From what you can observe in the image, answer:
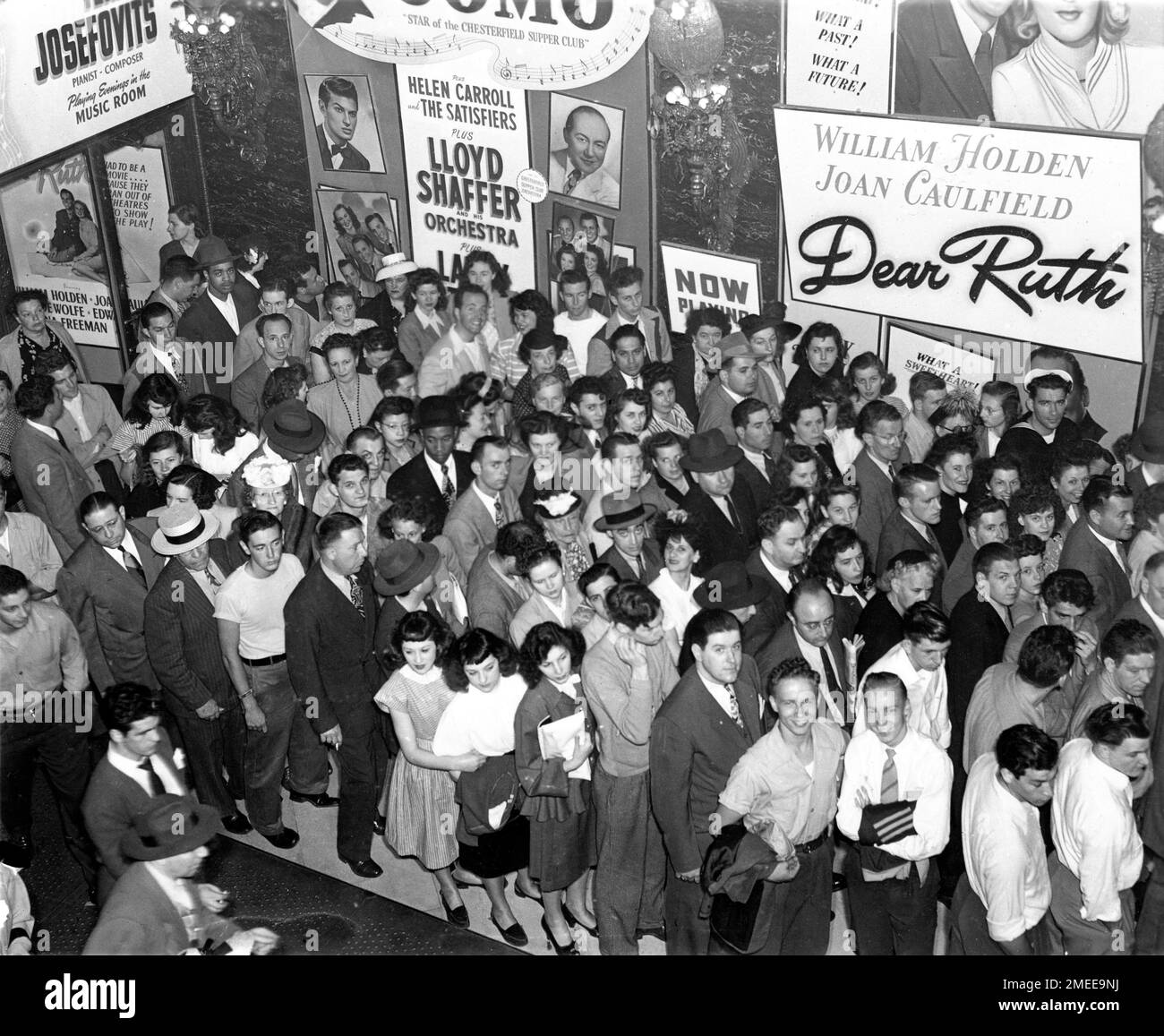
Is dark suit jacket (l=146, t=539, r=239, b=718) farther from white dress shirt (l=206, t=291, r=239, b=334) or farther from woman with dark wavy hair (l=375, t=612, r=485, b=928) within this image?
white dress shirt (l=206, t=291, r=239, b=334)

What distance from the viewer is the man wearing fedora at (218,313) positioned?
9.43 m

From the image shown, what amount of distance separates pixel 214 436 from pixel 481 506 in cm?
155

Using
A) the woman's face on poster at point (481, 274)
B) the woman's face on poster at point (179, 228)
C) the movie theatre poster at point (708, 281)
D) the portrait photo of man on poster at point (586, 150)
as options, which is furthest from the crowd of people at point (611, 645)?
the woman's face on poster at point (179, 228)

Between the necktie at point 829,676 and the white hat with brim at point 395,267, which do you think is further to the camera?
the white hat with brim at point 395,267

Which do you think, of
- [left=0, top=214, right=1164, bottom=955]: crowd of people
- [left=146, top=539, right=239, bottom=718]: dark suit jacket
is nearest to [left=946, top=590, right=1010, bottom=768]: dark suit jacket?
[left=0, top=214, right=1164, bottom=955]: crowd of people

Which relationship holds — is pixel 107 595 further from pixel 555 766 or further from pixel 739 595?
pixel 739 595

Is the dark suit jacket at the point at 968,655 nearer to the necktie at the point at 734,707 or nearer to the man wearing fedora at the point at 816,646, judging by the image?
the man wearing fedora at the point at 816,646

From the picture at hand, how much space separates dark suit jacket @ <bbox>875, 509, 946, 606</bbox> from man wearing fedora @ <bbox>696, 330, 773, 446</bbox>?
145cm

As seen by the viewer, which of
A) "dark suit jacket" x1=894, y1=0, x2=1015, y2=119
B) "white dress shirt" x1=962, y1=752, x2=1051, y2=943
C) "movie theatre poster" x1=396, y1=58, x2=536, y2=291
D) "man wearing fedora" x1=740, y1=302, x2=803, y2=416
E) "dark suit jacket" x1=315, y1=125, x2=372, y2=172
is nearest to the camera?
"white dress shirt" x1=962, y1=752, x2=1051, y2=943

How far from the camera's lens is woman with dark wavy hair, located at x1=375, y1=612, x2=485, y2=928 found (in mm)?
5562

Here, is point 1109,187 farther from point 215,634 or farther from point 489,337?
point 215,634

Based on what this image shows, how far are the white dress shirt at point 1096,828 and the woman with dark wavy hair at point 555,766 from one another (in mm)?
1758

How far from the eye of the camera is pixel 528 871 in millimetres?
6031

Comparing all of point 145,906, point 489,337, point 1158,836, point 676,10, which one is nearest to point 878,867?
point 1158,836
